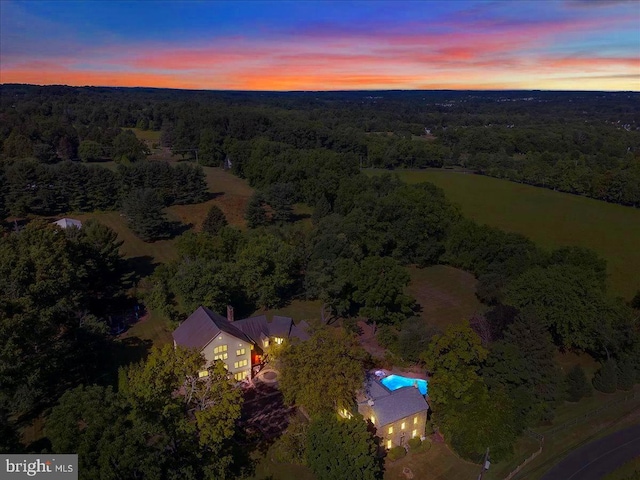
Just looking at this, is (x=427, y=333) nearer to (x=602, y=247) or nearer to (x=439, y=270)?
(x=439, y=270)

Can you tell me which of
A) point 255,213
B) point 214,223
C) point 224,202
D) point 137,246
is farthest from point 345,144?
point 137,246

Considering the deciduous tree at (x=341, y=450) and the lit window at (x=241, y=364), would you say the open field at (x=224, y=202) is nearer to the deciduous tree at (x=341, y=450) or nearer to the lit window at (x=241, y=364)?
the lit window at (x=241, y=364)

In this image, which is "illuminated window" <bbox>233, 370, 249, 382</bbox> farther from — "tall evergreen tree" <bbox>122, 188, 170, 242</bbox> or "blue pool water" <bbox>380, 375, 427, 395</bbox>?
"tall evergreen tree" <bbox>122, 188, 170, 242</bbox>

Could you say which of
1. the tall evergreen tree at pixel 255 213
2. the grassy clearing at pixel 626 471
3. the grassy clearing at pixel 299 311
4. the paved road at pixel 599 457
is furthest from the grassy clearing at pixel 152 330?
the grassy clearing at pixel 626 471

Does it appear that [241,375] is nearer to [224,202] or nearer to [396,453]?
[396,453]

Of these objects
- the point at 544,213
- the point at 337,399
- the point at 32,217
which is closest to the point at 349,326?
the point at 337,399
